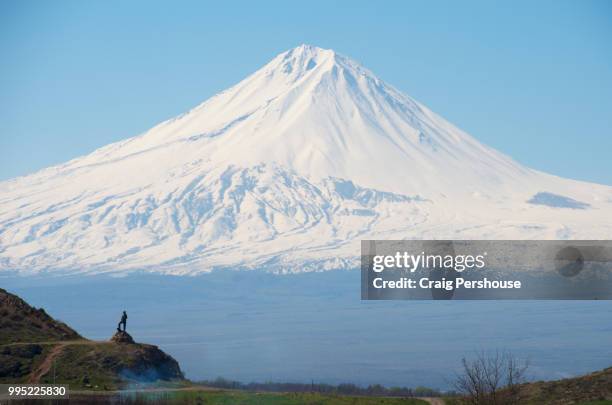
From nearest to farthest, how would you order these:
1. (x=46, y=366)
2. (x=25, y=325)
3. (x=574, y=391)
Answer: (x=574, y=391) < (x=46, y=366) < (x=25, y=325)

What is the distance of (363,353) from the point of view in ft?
420

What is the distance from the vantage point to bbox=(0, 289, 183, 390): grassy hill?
2228 inches

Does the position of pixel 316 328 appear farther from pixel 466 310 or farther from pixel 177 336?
pixel 466 310

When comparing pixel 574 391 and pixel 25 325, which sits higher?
pixel 25 325

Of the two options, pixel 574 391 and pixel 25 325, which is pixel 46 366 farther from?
pixel 574 391

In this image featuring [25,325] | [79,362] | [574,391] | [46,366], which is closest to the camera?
[574,391]

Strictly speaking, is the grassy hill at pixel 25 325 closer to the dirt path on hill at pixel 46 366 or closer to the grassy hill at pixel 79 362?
the grassy hill at pixel 79 362

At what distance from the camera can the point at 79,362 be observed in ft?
189

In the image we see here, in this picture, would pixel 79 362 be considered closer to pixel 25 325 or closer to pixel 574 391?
pixel 25 325

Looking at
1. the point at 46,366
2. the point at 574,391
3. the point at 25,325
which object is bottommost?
the point at 574,391

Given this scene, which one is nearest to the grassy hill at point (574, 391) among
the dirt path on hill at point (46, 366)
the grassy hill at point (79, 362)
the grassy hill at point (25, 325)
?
the grassy hill at point (79, 362)

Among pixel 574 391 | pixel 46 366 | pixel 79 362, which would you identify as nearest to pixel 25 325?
pixel 46 366

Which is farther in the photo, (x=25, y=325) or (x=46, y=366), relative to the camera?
(x=25, y=325)

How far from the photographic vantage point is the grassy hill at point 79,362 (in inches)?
2228
